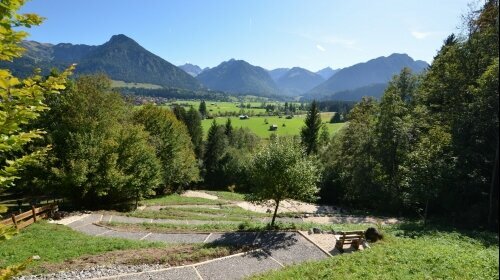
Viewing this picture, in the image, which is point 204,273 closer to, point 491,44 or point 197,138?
point 491,44

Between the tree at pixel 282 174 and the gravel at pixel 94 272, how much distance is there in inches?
384

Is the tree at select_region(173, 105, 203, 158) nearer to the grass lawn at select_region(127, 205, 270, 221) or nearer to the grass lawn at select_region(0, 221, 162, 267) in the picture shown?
the grass lawn at select_region(127, 205, 270, 221)

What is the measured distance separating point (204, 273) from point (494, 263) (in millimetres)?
13239

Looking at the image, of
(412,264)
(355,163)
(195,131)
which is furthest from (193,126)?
(412,264)

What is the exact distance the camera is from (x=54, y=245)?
2003 cm

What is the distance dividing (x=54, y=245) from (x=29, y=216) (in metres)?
7.32

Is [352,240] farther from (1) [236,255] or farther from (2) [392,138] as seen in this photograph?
(2) [392,138]

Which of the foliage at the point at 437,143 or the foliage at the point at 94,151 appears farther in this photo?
the foliage at the point at 94,151

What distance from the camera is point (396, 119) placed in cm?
4016

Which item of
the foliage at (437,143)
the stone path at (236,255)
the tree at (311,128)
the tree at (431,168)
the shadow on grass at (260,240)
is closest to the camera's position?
the stone path at (236,255)

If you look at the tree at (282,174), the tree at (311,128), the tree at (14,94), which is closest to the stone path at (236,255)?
the tree at (282,174)

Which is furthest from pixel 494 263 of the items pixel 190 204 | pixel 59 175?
pixel 190 204

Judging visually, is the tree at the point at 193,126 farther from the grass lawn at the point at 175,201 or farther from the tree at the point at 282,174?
the tree at the point at 282,174

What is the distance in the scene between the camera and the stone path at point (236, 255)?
56.7ft
